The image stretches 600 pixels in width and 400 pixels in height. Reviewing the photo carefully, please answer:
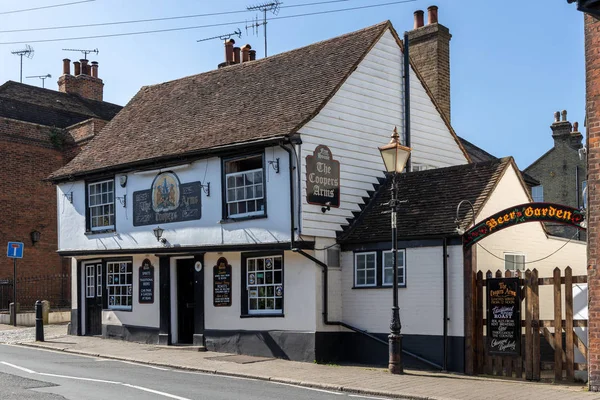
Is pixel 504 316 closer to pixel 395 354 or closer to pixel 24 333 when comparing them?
pixel 395 354

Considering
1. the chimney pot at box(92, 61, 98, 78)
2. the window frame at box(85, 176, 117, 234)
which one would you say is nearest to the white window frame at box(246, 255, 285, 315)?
the window frame at box(85, 176, 117, 234)

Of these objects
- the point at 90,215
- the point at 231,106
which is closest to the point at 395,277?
the point at 231,106

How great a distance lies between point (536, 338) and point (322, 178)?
6.08 m

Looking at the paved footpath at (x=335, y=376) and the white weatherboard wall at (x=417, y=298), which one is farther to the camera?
the white weatherboard wall at (x=417, y=298)

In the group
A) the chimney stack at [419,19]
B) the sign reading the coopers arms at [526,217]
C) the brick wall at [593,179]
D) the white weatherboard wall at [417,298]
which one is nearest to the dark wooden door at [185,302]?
the white weatherboard wall at [417,298]

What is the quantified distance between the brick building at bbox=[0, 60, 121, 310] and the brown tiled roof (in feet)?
22.8

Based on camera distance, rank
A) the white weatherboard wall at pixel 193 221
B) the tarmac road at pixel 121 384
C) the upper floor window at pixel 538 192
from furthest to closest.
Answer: the upper floor window at pixel 538 192, the white weatherboard wall at pixel 193 221, the tarmac road at pixel 121 384

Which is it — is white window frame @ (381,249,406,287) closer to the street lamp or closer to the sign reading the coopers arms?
the street lamp

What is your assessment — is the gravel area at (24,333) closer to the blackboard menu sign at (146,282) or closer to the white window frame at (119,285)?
the white window frame at (119,285)

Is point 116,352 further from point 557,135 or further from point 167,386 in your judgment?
point 557,135

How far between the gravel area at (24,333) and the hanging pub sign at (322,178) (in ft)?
30.9

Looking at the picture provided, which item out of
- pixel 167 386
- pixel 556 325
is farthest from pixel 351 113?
pixel 167 386

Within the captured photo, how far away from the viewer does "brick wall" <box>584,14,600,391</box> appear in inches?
491

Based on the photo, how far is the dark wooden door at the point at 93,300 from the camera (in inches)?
895
